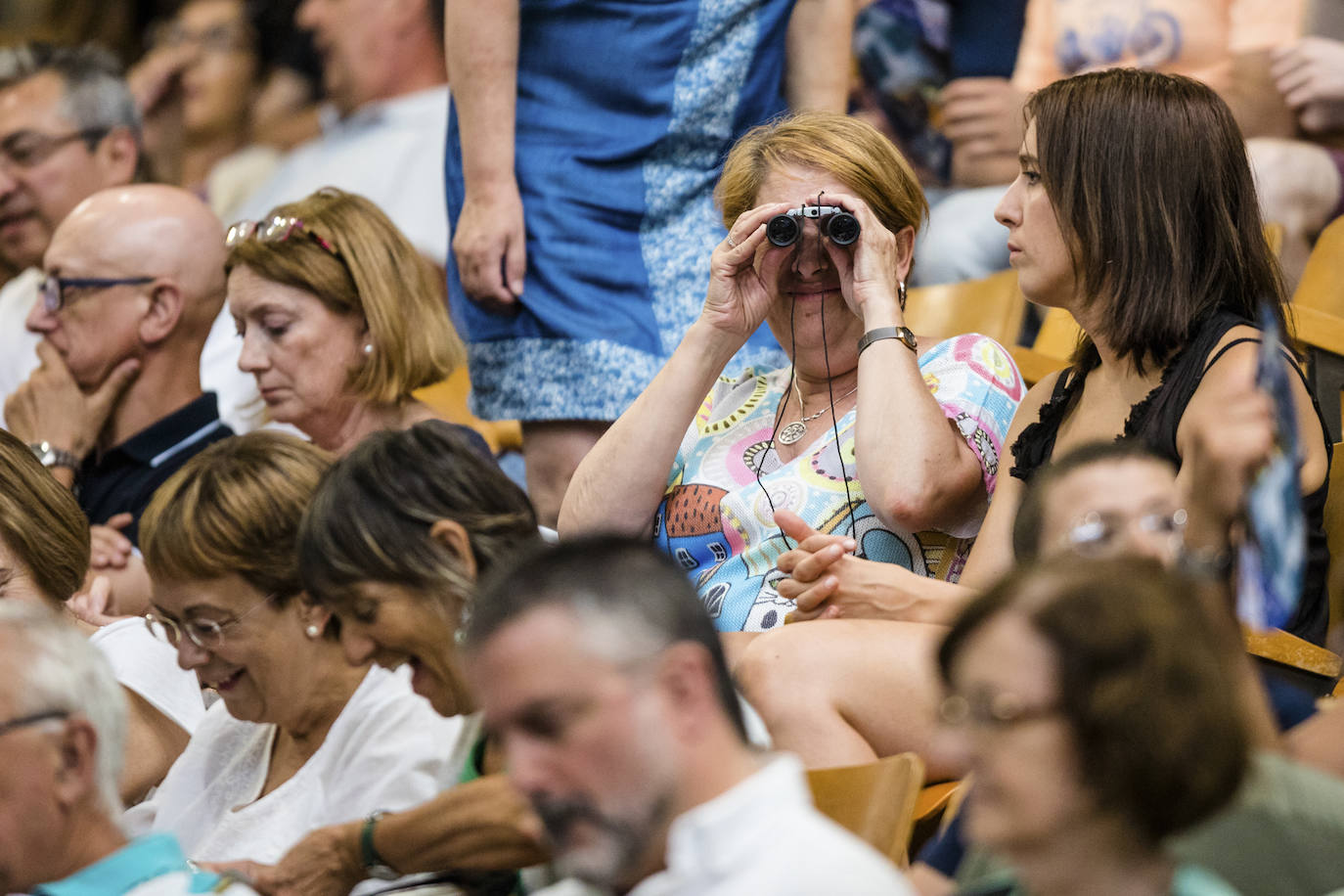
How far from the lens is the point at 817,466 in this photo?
2311mm

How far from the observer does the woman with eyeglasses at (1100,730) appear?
1.07 m

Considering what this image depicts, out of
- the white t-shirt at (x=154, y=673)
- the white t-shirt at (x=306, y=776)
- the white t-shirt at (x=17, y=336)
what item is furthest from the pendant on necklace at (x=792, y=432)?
the white t-shirt at (x=17, y=336)

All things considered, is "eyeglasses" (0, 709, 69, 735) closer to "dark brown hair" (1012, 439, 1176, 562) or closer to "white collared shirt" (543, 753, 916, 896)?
"white collared shirt" (543, 753, 916, 896)

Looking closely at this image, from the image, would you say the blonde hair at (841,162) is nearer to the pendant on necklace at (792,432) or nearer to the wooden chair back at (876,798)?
the pendant on necklace at (792,432)

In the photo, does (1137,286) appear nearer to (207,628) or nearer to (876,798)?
(876,798)

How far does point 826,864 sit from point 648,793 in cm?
15

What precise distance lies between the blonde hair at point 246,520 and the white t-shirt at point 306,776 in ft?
0.72

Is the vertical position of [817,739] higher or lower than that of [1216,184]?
lower

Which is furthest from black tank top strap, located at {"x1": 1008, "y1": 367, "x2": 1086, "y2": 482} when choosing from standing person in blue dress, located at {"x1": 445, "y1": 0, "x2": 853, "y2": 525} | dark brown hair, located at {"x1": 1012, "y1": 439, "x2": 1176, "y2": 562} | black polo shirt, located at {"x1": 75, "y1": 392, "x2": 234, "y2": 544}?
black polo shirt, located at {"x1": 75, "y1": 392, "x2": 234, "y2": 544}

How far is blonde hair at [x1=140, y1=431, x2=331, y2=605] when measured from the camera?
2123 mm

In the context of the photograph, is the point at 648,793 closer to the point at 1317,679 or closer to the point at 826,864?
the point at 826,864

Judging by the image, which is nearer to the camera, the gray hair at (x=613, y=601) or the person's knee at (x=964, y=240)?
the gray hair at (x=613, y=601)

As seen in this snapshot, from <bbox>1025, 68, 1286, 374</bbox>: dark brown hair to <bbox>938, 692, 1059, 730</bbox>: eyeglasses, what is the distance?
3.27 feet

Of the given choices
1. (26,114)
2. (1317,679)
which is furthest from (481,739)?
(26,114)
